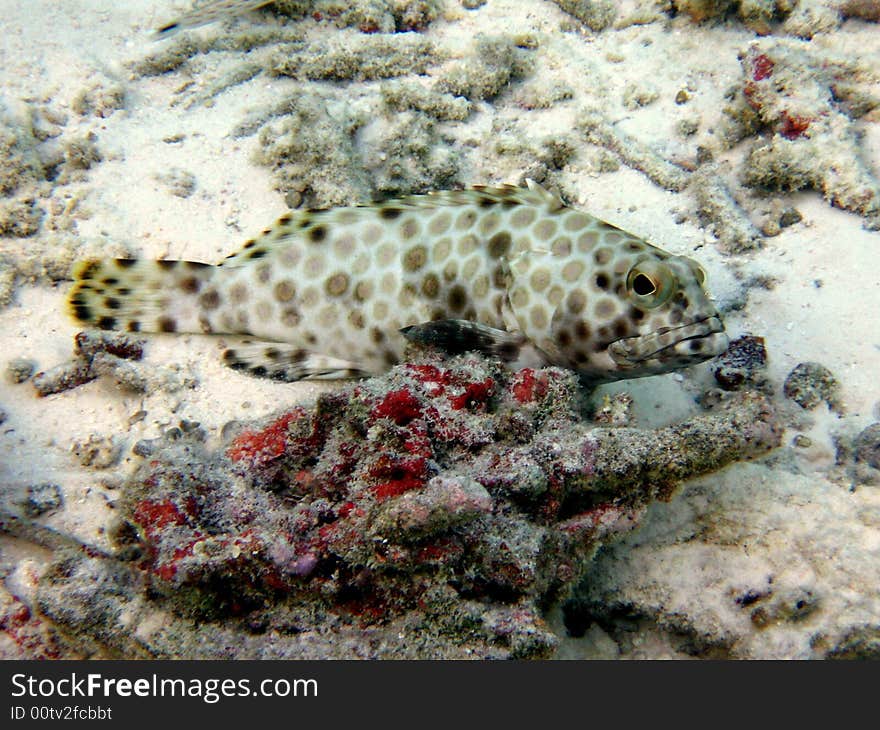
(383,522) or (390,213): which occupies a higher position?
(390,213)

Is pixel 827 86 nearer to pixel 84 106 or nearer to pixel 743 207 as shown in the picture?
pixel 743 207

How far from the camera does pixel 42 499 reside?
10.8 feet

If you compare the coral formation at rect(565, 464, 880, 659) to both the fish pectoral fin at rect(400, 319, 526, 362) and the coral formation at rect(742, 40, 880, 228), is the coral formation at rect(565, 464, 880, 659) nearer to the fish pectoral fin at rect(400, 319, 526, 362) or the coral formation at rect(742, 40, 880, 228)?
the fish pectoral fin at rect(400, 319, 526, 362)

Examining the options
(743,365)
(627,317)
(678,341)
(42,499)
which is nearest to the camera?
(42,499)

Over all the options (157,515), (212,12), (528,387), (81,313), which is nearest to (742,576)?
(528,387)

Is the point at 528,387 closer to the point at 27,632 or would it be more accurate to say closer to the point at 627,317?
the point at 627,317

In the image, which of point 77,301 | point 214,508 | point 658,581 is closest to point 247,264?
point 77,301

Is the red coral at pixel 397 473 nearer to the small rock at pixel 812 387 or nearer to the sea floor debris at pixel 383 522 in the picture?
the sea floor debris at pixel 383 522

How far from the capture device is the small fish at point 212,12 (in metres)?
6.23

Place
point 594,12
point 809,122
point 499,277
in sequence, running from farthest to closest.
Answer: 1. point 594,12
2. point 809,122
3. point 499,277

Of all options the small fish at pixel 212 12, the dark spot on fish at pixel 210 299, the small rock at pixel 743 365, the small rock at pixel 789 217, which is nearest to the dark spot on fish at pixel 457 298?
the dark spot on fish at pixel 210 299

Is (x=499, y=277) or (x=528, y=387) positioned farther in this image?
(x=499, y=277)

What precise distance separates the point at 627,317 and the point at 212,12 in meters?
5.75

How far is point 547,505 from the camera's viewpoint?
109 inches
